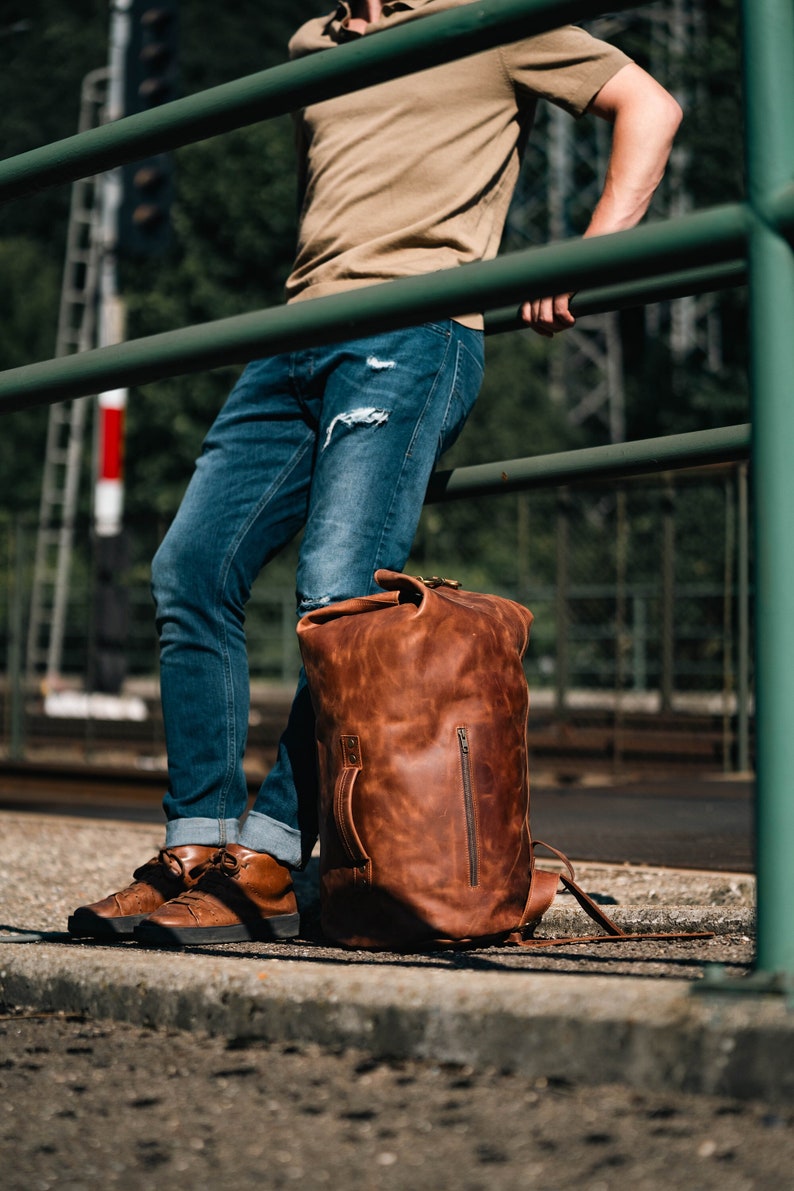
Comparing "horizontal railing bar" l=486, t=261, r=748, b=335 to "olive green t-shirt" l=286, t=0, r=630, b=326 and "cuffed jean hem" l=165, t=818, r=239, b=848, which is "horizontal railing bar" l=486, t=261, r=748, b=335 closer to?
"olive green t-shirt" l=286, t=0, r=630, b=326

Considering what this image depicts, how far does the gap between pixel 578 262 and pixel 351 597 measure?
3.11 feet

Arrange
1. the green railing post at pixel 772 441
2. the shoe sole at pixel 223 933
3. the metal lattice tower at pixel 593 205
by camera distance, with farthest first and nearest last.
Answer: the metal lattice tower at pixel 593 205 → the shoe sole at pixel 223 933 → the green railing post at pixel 772 441

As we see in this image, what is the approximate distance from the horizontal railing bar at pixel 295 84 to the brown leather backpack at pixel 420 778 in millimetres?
701

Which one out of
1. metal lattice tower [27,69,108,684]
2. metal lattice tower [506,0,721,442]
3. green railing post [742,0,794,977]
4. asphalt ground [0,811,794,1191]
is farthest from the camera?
metal lattice tower [506,0,721,442]

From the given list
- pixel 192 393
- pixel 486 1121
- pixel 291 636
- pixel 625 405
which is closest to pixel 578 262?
pixel 486 1121

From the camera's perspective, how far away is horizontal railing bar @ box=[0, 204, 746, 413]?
1.60m

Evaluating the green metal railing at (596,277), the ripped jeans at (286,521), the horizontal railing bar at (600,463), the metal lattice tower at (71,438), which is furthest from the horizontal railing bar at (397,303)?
the metal lattice tower at (71,438)

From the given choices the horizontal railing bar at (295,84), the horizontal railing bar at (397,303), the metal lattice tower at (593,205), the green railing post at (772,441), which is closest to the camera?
the green railing post at (772,441)

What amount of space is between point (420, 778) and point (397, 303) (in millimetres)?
710

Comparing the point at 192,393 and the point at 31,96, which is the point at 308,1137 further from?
the point at 31,96

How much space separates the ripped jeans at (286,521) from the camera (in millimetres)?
2512

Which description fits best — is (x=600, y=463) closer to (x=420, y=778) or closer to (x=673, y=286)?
(x=673, y=286)

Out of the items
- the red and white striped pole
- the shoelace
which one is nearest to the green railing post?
the shoelace

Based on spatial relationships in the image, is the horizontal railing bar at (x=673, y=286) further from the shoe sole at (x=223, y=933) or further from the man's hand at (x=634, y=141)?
the shoe sole at (x=223, y=933)
